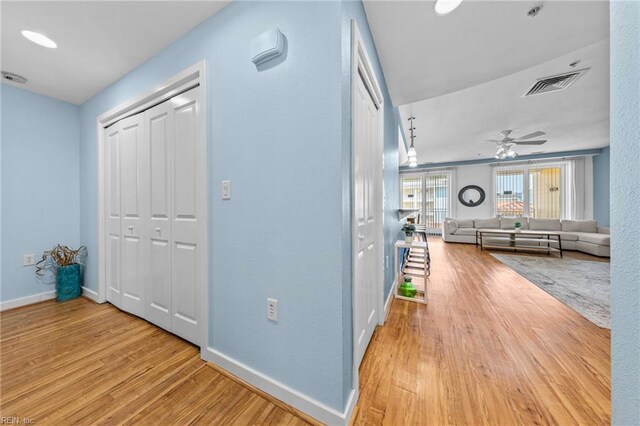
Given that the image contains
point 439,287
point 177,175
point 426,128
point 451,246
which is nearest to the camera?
point 177,175

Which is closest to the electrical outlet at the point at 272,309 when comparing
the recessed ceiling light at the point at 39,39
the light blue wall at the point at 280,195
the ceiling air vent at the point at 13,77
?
the light blue wall at the point at 280,195

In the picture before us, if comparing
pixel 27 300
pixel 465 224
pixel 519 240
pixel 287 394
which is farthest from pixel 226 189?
pixel 465 224

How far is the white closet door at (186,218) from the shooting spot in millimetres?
1699

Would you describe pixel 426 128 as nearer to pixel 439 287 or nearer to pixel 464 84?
pixel 464 84

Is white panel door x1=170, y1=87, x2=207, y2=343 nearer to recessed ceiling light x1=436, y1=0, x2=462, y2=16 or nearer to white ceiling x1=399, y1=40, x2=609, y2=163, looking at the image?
recessed ceiling light x1=436, y1=0, x2=462, y2=16

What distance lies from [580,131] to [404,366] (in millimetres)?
6203

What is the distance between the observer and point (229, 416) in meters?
1.20

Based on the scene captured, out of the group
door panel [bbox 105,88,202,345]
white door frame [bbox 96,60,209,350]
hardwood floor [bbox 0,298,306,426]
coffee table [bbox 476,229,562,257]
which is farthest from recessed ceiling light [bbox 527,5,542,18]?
coffee table [bbox 476,229,562,257]

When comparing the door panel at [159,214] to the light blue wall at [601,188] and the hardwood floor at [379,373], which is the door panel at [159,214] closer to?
the hardwood floor at [379,373]

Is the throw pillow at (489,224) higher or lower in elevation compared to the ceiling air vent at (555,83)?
lower

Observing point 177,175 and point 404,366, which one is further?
point 177,175

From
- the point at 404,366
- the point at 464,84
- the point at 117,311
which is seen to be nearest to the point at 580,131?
the point at 464,84

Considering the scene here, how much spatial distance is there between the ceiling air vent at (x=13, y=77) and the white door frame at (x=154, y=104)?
2.32ft

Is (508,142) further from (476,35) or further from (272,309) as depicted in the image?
(272,309)
